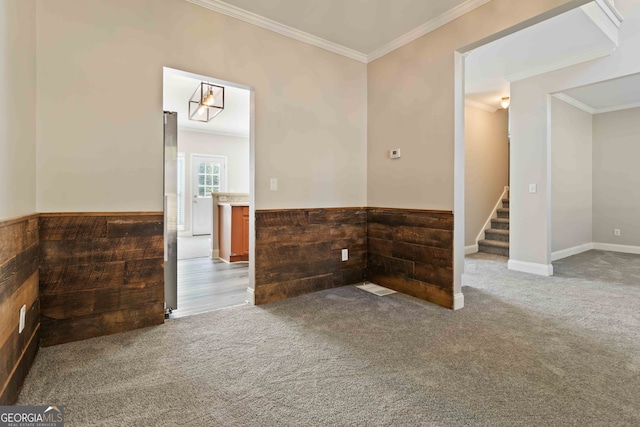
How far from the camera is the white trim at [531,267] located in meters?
3.94

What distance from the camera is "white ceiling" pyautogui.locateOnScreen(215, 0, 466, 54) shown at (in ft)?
8.46

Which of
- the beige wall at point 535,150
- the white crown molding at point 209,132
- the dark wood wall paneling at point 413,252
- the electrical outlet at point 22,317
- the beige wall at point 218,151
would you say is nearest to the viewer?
the electrical outlet at point 22,317

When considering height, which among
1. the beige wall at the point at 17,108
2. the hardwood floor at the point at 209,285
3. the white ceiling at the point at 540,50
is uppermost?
the white ceiling at the point at 540,50

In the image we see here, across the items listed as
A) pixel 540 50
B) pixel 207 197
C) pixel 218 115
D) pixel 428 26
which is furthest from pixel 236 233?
pixel 540 50

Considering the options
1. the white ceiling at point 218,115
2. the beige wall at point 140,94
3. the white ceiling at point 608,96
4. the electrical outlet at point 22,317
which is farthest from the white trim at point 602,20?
the electrical outlet at point 22,317

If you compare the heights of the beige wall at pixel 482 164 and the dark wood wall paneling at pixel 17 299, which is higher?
the beige wall at pixel 482 164

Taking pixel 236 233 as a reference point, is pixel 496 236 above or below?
below

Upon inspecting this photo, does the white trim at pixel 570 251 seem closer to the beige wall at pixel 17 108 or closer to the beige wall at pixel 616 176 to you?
the beige wall at pixel 616 176

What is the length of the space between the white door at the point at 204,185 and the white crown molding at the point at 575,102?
737 cm

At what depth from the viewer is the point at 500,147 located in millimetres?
6020

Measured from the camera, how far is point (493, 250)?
5375 millimetres

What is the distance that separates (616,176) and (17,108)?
25.8ft

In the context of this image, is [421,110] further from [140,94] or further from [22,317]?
[22,317]

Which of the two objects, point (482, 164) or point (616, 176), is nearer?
point (616, 176)
